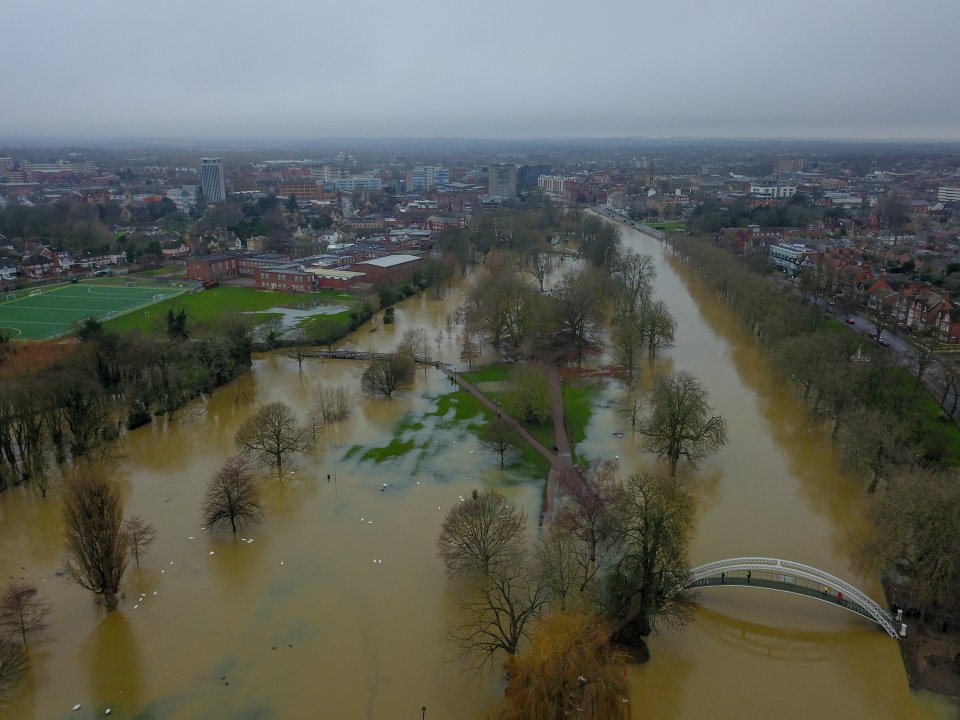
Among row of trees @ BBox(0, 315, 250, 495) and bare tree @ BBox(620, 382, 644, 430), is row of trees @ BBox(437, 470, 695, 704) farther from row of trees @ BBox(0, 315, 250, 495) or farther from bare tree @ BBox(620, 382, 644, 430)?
row of trees @ BBox(0, 315, 250, 495)

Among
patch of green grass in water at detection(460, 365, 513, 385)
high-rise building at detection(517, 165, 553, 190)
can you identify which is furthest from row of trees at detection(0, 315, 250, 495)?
high-rise building at detection(517, 165, 553, 190)

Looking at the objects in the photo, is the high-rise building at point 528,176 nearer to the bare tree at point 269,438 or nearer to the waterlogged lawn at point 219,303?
the waterlogged lawn at point 219,303

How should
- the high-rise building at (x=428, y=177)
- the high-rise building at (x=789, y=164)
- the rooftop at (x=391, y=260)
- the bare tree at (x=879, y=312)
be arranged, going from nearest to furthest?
1. the bare tree at (x=879, y=312)
2. the rooftop at (x=391, y=260)
3. the high-rise building at (x=428, y=177)
4. the high-rise building at (x=789, y=164)

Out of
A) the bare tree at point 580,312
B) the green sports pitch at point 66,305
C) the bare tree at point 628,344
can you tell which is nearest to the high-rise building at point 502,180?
the green sports pitch at point 66,305

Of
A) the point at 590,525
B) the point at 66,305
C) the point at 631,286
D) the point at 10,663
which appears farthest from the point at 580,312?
the point at 66,305

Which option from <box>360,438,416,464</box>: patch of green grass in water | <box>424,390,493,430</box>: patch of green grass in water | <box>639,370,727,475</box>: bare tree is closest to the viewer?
<box>639,370,727,475</box>: bare tree

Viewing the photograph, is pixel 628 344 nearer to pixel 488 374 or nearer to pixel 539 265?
pixel 488 374

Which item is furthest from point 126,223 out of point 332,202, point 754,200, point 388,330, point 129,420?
point 754,200
